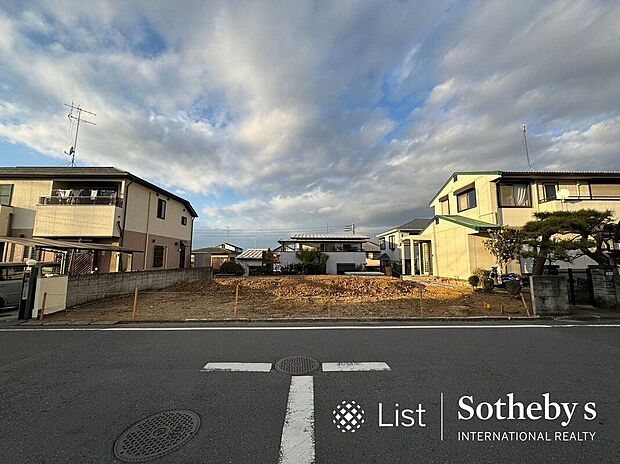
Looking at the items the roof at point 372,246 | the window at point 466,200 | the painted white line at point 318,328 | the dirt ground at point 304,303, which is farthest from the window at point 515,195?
the roof at point 372,246

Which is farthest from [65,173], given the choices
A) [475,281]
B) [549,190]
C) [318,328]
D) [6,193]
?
[549,190]

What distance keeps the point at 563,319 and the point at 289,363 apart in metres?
7.66

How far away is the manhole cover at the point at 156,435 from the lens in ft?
7.73

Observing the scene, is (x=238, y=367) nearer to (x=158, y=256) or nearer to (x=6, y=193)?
(x=158, y=256)

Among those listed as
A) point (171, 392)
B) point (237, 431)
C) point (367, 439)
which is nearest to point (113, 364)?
point (171, 392)

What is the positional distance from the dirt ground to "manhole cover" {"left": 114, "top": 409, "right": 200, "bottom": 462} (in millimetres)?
4858

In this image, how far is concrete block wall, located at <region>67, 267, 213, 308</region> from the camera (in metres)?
9.61

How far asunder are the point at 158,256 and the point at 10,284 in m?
9.35

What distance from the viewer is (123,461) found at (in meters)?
2.26

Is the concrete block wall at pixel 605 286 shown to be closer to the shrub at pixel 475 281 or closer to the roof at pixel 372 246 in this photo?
the shrub at pixel 475 281

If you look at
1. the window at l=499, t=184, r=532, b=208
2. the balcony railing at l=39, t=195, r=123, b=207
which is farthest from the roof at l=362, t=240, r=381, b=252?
the balcony railing at l=39, t=195, r=123, b=207

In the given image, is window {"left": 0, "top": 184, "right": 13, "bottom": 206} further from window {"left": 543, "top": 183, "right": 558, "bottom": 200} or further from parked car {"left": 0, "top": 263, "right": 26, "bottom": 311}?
window {"left": 543, "top": 183, "right": 558, "bottom": 200}

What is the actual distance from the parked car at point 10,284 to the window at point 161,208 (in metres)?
9.37

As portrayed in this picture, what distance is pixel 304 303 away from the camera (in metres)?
10.5
